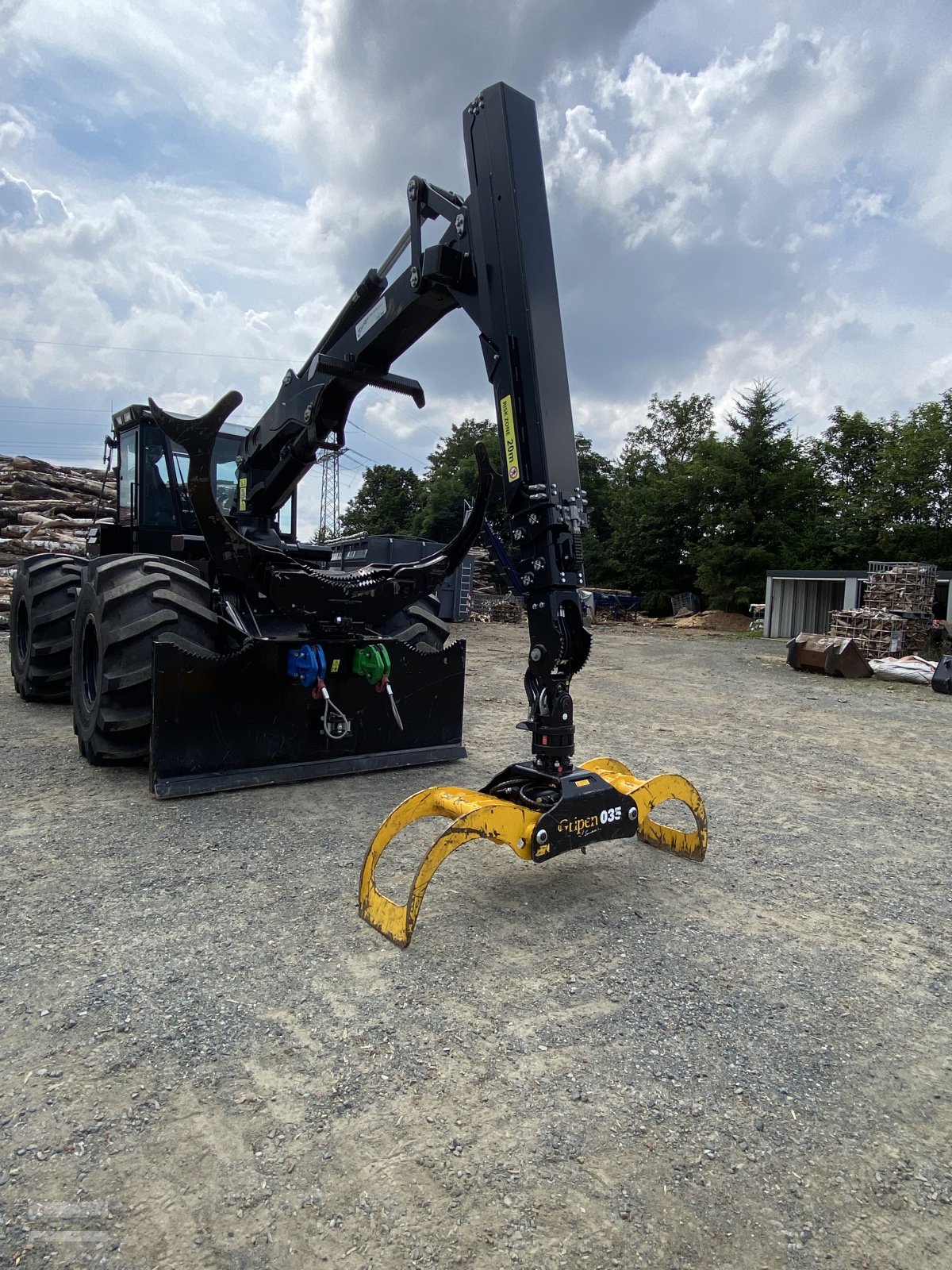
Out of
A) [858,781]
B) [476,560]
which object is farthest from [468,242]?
[476,560]

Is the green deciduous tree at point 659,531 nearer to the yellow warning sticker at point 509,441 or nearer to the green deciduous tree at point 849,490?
the green deciduous tree at point 849,490

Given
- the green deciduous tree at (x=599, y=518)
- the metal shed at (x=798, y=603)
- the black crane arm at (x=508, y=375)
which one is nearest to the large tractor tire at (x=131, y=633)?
the black crane arm at (x=508, y=375)

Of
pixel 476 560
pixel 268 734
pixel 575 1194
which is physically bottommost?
pixel 575 1194

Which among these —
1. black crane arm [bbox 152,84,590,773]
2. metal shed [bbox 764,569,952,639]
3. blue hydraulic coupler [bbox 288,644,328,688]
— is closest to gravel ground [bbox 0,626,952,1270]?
blue hydraulic coupler [bbox 288,644,328,688]

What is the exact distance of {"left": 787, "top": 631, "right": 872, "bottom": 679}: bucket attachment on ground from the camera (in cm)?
1313

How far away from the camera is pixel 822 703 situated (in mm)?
10117

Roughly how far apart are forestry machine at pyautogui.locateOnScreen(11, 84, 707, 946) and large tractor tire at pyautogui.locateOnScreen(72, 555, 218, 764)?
0.5 inches

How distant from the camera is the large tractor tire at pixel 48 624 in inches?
288

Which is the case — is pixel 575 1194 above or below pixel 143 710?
below

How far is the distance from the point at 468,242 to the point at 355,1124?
3.82 metres

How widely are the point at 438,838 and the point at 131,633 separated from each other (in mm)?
2666

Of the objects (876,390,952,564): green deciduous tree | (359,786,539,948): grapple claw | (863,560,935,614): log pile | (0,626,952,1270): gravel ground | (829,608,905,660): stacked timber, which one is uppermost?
(876,390,952,564): green deciduous tree

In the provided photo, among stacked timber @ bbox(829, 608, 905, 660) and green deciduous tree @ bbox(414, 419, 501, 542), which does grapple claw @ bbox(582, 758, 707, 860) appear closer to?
stacked timber @ bbox(829, 608, 905, 660)

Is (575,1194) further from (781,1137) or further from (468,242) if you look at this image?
(468,242)
